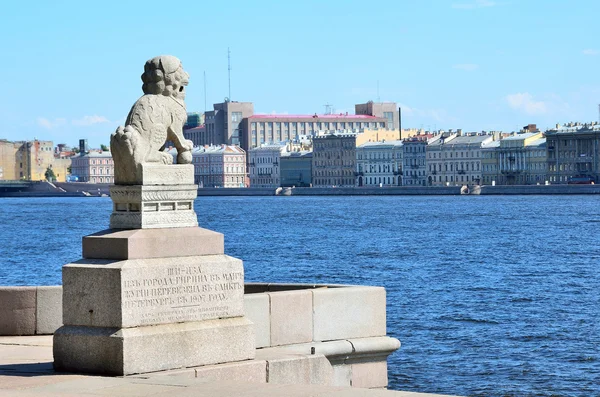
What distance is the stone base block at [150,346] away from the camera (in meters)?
7.39

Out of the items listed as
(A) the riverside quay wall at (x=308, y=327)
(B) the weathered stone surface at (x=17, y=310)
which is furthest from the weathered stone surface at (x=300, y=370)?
(B) the weathered stone surface at (x=17, y=310)

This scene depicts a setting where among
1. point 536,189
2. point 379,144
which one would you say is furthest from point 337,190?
point 536,189

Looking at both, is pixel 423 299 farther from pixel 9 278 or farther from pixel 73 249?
pixel 73 249

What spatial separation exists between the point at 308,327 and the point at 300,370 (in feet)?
2.56

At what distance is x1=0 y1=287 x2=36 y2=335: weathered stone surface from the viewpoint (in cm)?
942

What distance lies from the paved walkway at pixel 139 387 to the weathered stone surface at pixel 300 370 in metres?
0.67

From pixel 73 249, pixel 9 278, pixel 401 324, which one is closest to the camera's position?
pixel 401 324

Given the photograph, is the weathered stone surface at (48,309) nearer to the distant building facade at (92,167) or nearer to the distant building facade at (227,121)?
the distant building facade at (227,121)

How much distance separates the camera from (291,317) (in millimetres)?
8758

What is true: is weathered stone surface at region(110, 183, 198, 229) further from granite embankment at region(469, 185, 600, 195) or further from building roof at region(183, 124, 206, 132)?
building roof at region(183, 124, 206, 132)

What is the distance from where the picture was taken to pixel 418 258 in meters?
37.9

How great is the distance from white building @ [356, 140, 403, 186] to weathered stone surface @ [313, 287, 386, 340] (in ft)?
435

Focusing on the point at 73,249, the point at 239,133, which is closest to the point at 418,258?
the point at 73,249

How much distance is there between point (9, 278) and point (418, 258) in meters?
12.4
